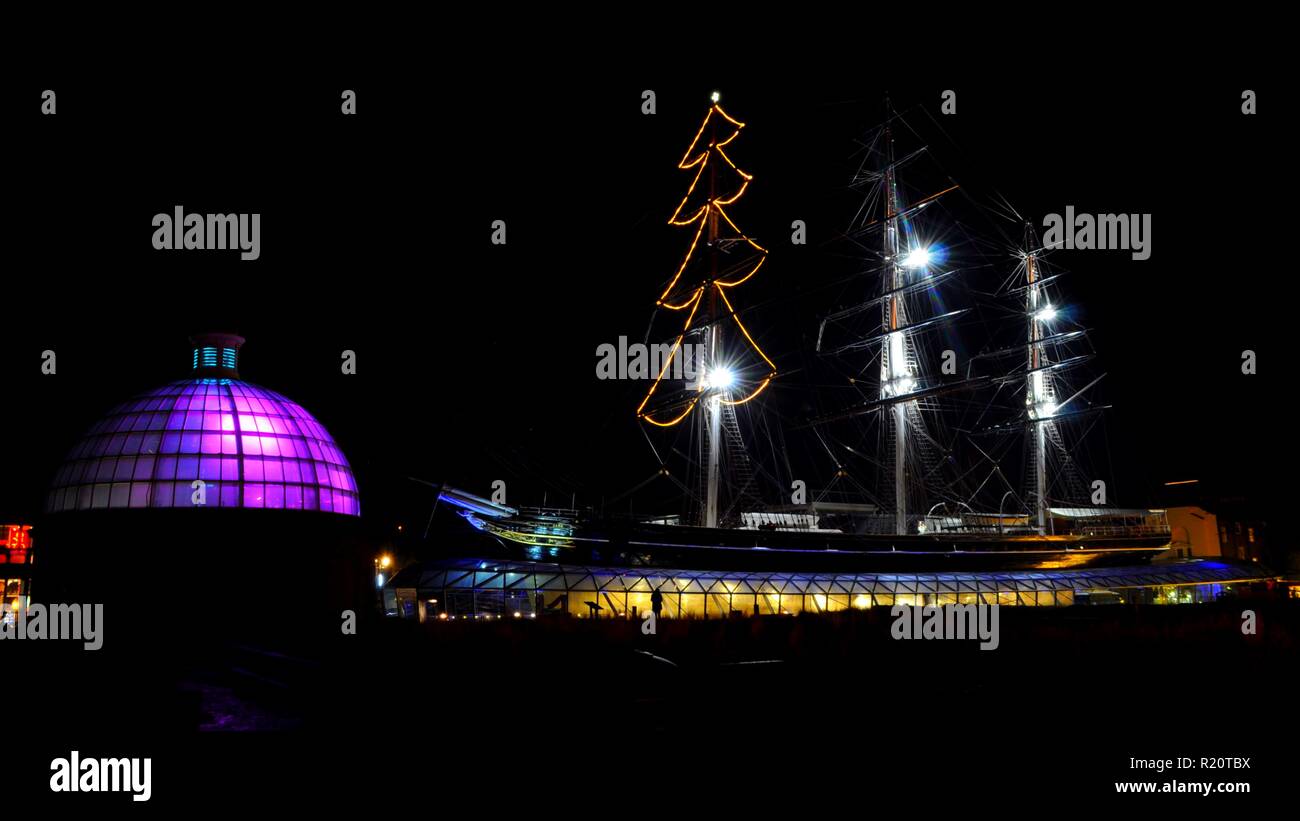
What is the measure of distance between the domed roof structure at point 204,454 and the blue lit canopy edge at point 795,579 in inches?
226

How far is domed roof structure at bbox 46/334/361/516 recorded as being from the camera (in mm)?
30859

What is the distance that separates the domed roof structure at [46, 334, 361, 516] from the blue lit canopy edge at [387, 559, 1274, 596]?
18.8 ft

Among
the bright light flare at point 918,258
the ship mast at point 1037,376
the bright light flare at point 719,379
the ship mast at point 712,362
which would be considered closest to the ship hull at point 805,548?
the ship mast at point 712,362

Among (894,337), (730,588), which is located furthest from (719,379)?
(894,337)

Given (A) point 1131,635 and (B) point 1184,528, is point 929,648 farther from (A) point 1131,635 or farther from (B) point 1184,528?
(B) point 1184,528

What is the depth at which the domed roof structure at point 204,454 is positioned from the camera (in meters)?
30.9

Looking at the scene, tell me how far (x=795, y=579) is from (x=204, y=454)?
25.8 metres

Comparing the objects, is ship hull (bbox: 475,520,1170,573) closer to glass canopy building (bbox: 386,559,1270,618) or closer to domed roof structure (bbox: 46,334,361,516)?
glass canopy building (bbox: 386,559,1270,618)

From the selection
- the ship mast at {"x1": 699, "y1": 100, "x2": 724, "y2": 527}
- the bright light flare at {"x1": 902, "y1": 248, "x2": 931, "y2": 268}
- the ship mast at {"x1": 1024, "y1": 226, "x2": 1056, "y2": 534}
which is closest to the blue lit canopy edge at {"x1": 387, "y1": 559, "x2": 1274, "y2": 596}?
the ship mast at {"x1": 699, "y1": 100, "x2": 724, "y2": 527}

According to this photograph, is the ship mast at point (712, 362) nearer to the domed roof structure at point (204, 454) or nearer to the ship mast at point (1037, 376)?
the domed roof structure at point (204, 454)

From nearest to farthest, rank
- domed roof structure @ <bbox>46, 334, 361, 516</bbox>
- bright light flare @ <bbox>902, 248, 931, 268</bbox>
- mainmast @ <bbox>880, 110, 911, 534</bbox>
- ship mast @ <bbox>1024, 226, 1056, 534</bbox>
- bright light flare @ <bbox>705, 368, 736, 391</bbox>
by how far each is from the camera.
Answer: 1. domed roof structure @ <bbox>46, 334, 361, 516</bbox>
2. bright light flare @ <bbox>705, 368, 736, 391</bbox>
3. mainmast @ <bbox>880, 110, 911, 534</bbox>
4. bright light flare @ <bbox>902, 248, 931, 268</bbox>
5. ship mast @ <bbox>1024, 226, 1056, 534</bbox>

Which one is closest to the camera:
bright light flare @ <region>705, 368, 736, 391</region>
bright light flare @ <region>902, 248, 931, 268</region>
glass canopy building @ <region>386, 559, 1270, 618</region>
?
glass canopy building @ <region>386, 559, 1270, 618</region>

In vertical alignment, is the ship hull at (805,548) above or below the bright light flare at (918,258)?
below

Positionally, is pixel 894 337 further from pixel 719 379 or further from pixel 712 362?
pixel 712 362
